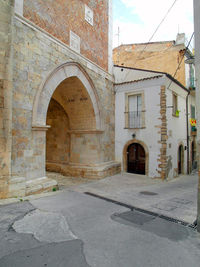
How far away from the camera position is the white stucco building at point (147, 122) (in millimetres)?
8305

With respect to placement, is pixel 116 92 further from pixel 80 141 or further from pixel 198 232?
pixel 198 232

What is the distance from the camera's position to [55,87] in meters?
5.89

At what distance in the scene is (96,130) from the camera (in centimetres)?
804

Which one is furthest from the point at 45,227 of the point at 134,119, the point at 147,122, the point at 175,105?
the point at 175,105

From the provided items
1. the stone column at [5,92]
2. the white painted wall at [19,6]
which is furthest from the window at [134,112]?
the stone column at [5,92]

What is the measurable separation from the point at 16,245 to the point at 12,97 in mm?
3363

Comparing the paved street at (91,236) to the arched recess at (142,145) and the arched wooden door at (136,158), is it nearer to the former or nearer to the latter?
the arched recess at (142,145)

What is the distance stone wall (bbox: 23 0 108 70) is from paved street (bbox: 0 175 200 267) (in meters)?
5.21

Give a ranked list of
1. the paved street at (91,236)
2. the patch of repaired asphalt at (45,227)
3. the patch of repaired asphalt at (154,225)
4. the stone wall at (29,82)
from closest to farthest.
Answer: the paved street at (91,236), the patch of repaired asphalt at (45,227), the patch of repaired asphalt at (154,225), the stone wall at (29,82)

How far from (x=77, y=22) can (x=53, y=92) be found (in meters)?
2.96

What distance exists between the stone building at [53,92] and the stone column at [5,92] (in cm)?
2

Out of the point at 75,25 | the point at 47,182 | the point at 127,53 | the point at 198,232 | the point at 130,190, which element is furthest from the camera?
the point at 127,53

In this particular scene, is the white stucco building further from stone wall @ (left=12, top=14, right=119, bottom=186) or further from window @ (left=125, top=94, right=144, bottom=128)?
stone wall @ (left=12, top=14, right=119, bottom=186)

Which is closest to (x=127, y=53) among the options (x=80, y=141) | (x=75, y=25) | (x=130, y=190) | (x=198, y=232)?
(x=75, y=25)
